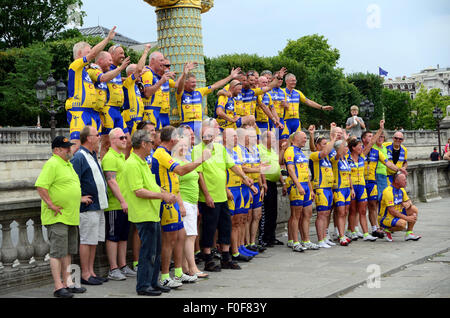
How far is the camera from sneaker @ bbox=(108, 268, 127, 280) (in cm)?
871

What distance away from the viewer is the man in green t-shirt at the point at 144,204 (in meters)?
7.58

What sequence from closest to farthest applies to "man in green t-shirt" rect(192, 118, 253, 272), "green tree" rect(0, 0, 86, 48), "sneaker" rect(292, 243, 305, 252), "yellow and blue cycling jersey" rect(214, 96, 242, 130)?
"man in green t-shirt" rect(192, 118, 253, 272)
"sneaker" rect(292, 243, 305, 252)
"yellow and blue cycling jersey" rect(214, 96, 242, 130)
"green tree" rect(0, 0, 86, 48)

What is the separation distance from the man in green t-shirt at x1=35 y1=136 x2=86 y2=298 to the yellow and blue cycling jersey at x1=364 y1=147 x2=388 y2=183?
6890 mm

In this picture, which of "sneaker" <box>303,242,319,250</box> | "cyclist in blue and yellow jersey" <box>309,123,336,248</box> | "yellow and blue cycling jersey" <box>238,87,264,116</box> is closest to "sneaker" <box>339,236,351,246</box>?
"cyclist in blue and yellow jersey" <box>309,123,336,248</box>

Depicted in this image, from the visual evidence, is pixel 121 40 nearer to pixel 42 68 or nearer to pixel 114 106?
pixel 42 68

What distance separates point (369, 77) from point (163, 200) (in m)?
66.7

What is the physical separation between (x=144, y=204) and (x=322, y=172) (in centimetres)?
477

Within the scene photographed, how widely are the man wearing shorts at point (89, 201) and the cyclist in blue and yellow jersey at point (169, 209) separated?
78 cm

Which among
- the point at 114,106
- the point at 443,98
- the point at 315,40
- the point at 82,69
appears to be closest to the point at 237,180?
the point at 114,106

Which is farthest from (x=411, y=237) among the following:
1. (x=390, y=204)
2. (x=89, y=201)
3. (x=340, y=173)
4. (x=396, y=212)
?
(x=89, y=201)

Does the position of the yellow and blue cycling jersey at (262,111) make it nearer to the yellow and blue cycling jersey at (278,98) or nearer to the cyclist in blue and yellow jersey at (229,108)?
the yellow and blue cycling jersey at (278,98)

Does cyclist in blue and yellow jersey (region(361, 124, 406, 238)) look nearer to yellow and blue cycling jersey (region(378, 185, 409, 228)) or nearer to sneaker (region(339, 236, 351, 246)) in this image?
yellow and blue cycling jersey (region(378, 185, 409, 228))

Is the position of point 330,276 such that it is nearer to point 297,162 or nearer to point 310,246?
point 310,246

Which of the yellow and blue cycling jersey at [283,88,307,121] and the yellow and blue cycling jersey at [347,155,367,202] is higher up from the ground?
the yellow and blue cycling jersey at [283,88,307,121]
